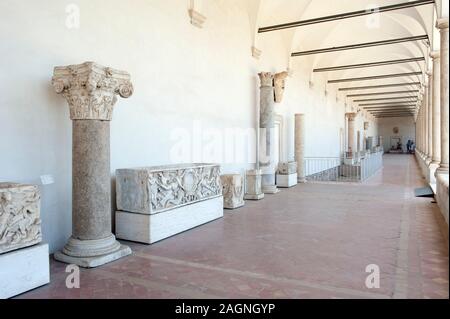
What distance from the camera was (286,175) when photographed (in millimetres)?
10141

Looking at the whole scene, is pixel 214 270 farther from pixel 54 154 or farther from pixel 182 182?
pixel 54 154

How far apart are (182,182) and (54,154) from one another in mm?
1769

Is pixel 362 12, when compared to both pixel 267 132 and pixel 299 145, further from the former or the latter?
pixel 299 145

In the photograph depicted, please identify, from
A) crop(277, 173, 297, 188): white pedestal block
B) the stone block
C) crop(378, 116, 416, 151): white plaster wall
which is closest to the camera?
crop(277, 173, 297, 188): white pedestal block

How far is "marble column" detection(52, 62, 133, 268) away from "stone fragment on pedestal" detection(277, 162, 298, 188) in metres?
6.84

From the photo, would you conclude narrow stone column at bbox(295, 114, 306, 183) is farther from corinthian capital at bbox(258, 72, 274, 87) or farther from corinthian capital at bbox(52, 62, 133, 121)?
corinthian capital at bbox(52, 62, 133, 121)

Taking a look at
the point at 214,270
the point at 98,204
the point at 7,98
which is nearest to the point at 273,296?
the point at 214,270

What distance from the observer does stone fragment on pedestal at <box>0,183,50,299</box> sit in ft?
9.71

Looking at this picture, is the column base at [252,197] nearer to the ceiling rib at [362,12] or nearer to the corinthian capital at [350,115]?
the ceiling rib at [362,12]

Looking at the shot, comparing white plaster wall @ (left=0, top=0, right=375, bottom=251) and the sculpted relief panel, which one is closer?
white plaster wall @ (left=0, top=0, right=375, bottom=251)

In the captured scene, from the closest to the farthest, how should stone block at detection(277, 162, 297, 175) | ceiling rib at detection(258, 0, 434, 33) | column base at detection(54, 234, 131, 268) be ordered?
column base at detection(54, 234, 131, 268) < ceiling rib at detection(258, 0, 434, 33) < stone block at detection(277, 162, 297, 175)

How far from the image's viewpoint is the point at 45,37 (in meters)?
4.02

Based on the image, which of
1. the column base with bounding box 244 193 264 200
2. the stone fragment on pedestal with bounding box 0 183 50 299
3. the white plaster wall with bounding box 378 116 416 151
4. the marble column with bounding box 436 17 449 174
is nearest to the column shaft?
the stone fragment on pedestal with bounding box 0 183 50 299

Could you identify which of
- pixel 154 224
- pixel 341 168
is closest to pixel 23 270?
pixel 154 224
